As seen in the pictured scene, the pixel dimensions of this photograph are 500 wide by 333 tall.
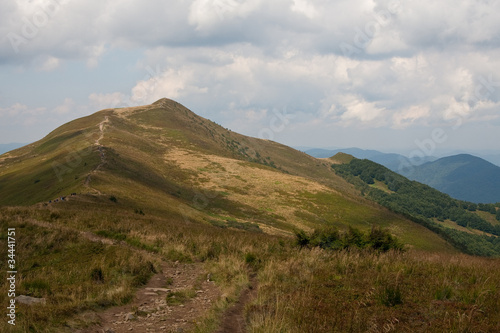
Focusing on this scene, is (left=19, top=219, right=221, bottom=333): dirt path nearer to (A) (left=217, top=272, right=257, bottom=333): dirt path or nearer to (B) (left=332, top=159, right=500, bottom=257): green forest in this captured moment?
(A) (left=217, top=272, right=257, bottom=333): dirt path

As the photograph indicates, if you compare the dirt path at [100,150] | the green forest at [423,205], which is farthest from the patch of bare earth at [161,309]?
the green forest at [423,205]

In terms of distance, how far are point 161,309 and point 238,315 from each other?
7.04ft

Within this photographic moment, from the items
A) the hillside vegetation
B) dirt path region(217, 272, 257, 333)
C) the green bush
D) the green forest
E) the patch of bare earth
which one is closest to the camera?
the hillside vegetation

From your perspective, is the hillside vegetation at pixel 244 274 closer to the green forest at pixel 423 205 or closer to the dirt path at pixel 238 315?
the dirt path at pixel 238 315

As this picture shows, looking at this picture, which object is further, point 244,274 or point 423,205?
point 423,205

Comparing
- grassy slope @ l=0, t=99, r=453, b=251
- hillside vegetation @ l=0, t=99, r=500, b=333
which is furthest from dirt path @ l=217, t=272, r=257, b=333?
grassy slope @ l=0, t=99, r=453, b=251

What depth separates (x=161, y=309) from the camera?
8484 mm

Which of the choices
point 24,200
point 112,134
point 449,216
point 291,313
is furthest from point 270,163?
point 291,313

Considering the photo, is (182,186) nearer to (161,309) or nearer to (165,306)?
(165,306)

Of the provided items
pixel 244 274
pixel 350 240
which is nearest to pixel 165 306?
pixel 244 274

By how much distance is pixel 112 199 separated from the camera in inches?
1305

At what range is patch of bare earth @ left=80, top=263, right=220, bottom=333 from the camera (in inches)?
286

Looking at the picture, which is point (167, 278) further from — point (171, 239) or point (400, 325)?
point (400, 325)

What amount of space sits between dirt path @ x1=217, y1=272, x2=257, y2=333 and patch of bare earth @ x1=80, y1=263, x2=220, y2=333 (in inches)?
26.9
